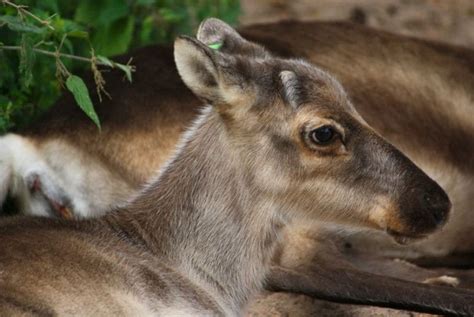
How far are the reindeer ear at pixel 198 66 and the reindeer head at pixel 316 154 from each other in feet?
0.04

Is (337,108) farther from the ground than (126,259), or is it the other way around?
(337,108)

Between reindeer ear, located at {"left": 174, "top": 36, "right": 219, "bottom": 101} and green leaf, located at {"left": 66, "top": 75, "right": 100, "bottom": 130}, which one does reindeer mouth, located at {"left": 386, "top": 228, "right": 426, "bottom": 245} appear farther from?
green leaf, located at {"left": 66, "top": 75, "right": 100, "bottom": 130}

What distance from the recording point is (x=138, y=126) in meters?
7.01

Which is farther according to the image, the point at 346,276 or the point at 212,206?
the point at 346,276

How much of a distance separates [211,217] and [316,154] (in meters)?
0.53

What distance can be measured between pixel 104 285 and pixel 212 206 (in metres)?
0.67

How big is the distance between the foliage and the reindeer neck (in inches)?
22.4

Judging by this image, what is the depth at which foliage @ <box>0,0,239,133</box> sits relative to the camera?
6215mm

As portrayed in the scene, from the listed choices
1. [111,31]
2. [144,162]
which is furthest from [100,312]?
[111,31]

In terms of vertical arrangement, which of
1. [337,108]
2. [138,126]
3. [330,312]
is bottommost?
[330,312]

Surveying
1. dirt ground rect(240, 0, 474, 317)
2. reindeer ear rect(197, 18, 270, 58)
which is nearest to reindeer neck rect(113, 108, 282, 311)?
reindeer ear rect(197, 18, 270, 58)

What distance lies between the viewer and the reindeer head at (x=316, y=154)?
5699mm

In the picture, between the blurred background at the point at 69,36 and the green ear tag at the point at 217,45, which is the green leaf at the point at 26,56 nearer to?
the blurred background at the point at 69,36

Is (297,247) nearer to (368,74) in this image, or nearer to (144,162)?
(144,162)
